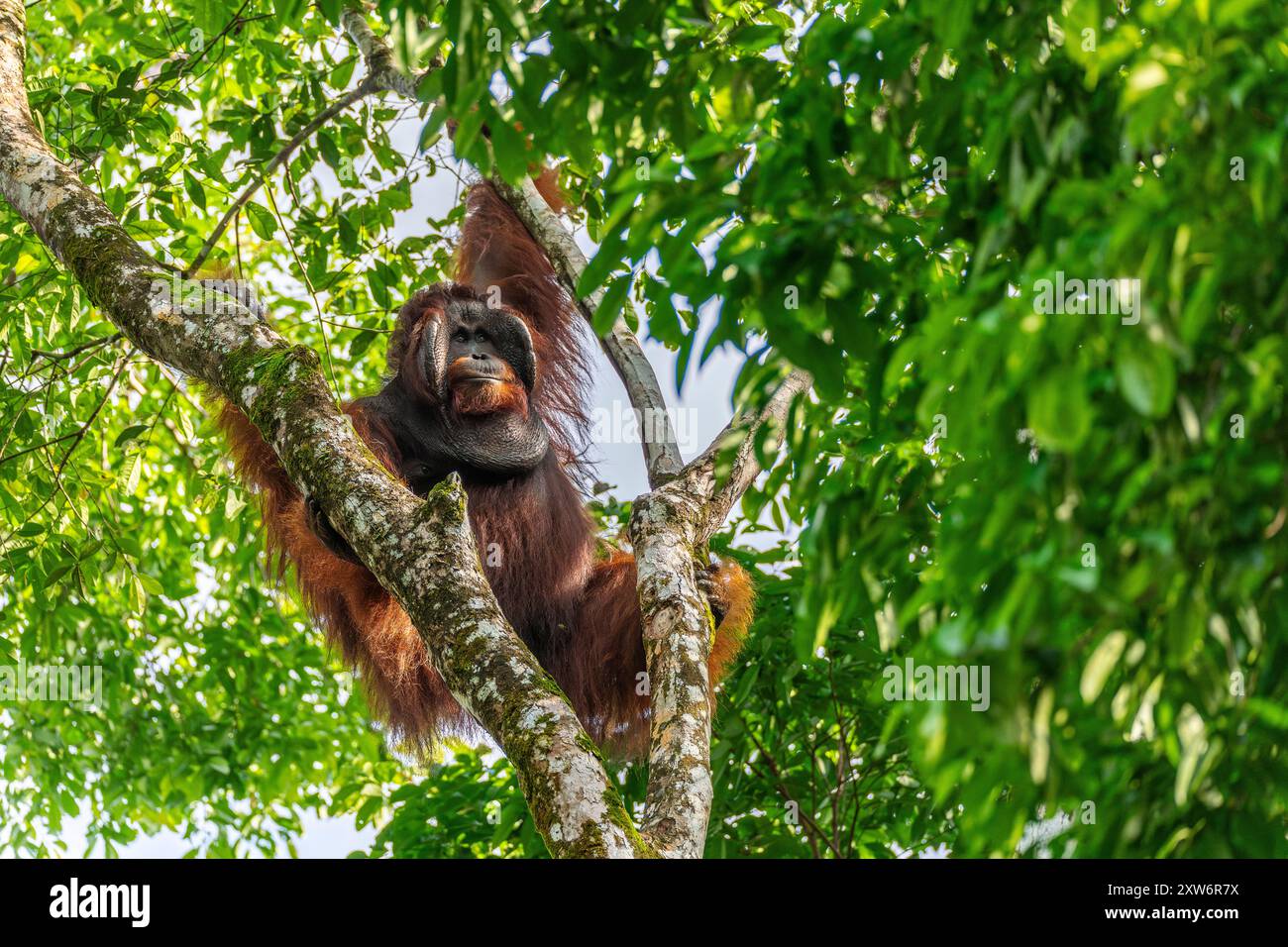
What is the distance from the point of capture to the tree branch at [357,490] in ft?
7.79

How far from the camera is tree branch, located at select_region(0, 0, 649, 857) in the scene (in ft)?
7.79

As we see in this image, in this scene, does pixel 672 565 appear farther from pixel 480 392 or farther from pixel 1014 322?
pixel 1014 322

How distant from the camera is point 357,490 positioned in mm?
2910

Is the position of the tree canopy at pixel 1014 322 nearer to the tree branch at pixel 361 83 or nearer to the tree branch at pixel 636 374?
the tree branch at pixel 636 374

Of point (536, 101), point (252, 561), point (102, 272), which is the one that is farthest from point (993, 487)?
point (252, 561)

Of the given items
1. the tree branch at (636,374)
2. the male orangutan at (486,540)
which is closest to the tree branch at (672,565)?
the tree branch at (636,374)

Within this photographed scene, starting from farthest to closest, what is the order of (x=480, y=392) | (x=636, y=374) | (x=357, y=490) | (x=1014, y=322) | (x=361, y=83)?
(x=480, y=392) < (x=361, y=83) < (x=636, y=374) < (x=357, y=490) < (x=1014, y=322)

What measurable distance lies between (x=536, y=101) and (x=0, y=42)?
9.35 feet

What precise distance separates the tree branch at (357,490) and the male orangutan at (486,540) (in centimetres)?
82

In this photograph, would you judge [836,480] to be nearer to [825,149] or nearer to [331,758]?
[825,149]

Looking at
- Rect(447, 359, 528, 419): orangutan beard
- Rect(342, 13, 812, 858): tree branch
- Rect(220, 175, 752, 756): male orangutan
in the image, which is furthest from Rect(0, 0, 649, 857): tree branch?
Rect(447, 359, 528, 419): orangutan beard

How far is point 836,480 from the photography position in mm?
1831

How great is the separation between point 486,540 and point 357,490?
1.96 metres

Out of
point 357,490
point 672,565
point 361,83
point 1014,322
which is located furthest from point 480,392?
point 1014,322
